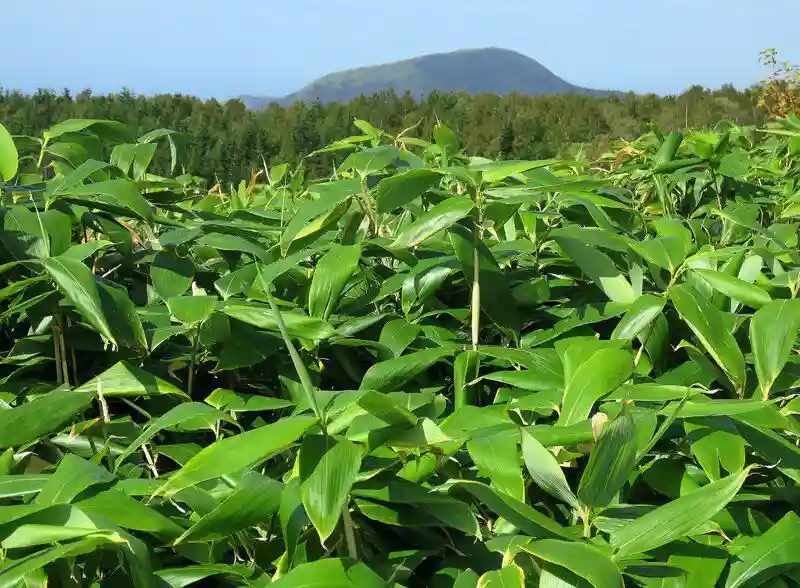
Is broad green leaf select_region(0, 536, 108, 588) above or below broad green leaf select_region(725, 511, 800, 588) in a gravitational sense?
above

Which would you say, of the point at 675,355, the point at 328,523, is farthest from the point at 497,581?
the point at 675,355

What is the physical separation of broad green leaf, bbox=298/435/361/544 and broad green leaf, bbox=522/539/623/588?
6.4 inches

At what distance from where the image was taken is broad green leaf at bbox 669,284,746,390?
37.9 inches

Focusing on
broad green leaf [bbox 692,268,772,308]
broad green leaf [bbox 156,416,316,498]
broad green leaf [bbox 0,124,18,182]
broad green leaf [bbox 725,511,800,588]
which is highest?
broad green leaf [bbox 0,124,18,182]

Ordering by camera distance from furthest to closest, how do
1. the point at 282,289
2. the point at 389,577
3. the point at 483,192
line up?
the point at 282,289, the point at 483,192, the point at 389,577

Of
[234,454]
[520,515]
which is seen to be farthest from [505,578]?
[234,454]

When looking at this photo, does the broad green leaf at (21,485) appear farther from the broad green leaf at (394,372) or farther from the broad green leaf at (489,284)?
the broad green leaf at (489,284)

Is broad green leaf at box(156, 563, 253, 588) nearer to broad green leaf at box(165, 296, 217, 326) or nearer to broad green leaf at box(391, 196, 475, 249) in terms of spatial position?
broad green leaf at box(165, 296, 217, 326)

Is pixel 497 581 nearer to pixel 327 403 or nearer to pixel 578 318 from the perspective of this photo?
pixel 327 403

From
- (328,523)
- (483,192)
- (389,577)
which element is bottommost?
(389,577)

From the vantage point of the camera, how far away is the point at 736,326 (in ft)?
3.68

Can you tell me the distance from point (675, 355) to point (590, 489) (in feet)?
1.70

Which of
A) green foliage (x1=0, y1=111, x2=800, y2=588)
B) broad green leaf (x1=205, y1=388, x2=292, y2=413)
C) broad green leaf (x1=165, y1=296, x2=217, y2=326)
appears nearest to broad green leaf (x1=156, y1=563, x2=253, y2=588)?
green foliage (x1=0, y1=111, x2=800, y2=588)

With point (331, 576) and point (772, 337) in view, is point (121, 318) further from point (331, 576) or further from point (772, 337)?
point (772, 337)
